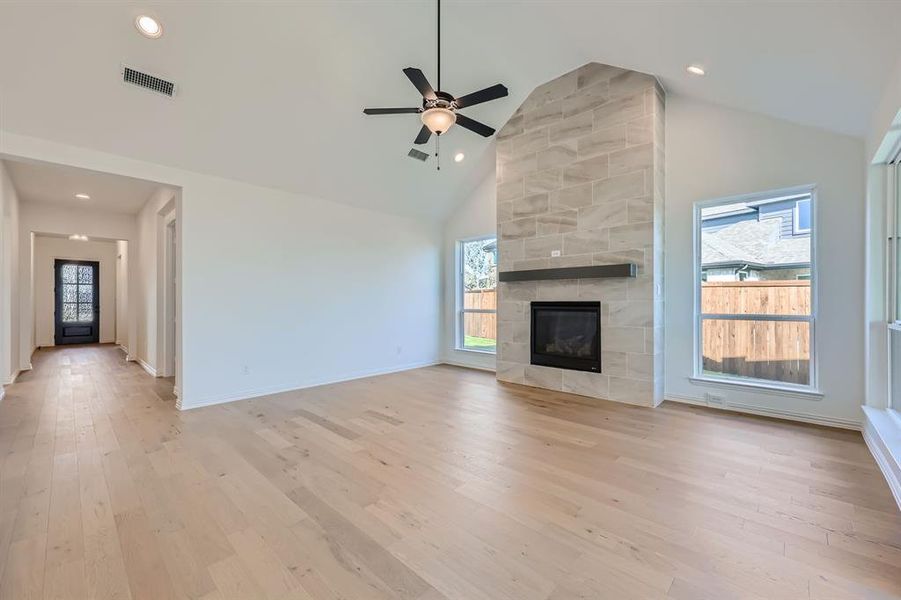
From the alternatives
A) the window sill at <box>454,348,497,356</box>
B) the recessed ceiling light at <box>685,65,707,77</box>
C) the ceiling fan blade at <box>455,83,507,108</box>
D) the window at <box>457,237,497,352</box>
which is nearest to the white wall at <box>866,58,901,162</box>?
the recessed ceiling light at <box>685,65,707,77</box>

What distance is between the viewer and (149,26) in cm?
304

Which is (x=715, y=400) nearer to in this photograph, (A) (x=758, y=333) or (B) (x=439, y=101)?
(A) (x=758, y=333)

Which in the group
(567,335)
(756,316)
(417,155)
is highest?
(417,155)

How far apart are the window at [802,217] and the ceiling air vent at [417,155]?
4.35 meters

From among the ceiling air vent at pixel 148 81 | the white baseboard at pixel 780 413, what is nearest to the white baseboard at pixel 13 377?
the ceiling air vent at pixel 148 81

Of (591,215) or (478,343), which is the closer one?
(591,215)

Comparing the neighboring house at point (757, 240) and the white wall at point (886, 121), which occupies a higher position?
the white wall at point (886, 121)

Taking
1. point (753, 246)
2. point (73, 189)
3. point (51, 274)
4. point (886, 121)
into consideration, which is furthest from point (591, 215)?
point (51, 274)

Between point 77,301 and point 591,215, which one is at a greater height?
point 591,215

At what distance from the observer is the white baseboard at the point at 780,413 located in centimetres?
362

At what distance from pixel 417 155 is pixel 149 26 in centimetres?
311

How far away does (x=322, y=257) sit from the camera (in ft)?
18.5

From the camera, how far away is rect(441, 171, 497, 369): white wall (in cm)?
654

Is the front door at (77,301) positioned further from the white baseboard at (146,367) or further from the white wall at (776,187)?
the white wall at (776,187)
